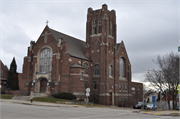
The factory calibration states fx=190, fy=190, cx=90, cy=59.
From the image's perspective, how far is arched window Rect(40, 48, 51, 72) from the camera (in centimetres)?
4184

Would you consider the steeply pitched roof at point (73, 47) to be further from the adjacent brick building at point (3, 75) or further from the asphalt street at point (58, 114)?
the adjacent brick building at point (3, 75)

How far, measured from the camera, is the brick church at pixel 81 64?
3862 cm

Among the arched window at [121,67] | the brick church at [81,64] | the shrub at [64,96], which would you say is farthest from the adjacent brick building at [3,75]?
the arched window at [121,67]

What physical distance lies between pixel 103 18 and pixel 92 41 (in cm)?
601

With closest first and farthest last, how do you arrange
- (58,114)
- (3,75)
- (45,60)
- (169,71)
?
(58,114), (169,71), (45,60), (3,75)

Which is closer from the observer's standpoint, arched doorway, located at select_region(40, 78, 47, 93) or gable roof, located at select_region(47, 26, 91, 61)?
arched doorway, located at select_region(40, 78, 47, 93)

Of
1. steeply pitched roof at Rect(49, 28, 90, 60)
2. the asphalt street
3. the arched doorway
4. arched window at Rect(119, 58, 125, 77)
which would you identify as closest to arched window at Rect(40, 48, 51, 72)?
the arched doorway

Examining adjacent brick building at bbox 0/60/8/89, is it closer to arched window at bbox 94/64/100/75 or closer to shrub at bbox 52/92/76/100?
shrub at bbox 52/92/76/100

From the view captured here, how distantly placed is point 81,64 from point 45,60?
8173mm

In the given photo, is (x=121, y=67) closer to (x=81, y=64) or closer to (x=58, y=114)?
(x=81, y=64)

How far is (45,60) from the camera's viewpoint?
140 ft

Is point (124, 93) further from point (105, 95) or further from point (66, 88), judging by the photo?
point (66, 88)

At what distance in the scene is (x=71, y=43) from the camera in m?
45.4

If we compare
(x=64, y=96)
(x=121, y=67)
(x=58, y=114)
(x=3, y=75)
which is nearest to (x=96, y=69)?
(x=121, y=67)
